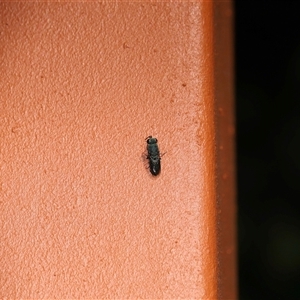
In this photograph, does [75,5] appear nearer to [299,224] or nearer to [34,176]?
[34,176]

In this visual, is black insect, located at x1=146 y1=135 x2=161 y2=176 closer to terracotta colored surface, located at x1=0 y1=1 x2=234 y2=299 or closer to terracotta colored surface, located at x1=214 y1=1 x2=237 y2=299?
terracotta colored surface, located at x1=0 y1=1 x2=234 y2=299

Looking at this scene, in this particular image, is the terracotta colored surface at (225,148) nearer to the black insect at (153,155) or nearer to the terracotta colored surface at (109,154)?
the terracotta colored surface at (109,154)

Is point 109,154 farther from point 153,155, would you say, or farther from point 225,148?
point 225,148

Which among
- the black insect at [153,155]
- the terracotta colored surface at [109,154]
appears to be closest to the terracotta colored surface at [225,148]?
the terracotta colored surface at [109,154]

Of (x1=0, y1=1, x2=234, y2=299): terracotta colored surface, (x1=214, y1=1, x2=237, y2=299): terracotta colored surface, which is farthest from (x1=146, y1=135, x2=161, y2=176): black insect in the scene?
(x1=214, y1=1, x2=237, y2=299): terracotta colored surface

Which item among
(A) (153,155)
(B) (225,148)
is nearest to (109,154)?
(A) (153,155)
